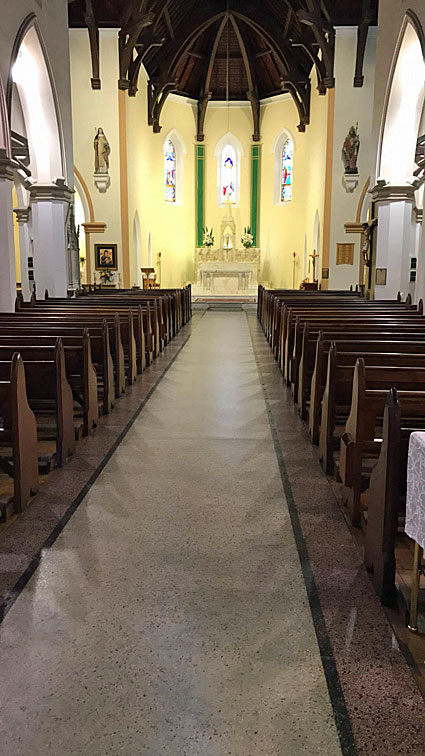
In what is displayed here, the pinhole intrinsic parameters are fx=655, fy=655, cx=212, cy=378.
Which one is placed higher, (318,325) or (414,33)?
(414,33)

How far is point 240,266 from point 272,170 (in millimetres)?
3904

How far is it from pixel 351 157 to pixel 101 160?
20.6 ft

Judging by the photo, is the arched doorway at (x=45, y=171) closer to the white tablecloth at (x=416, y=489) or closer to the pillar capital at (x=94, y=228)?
the pillar capital at (x=94, y=228)

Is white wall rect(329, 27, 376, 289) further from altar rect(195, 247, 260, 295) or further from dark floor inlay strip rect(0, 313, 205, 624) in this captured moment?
dark floor inlay strip rect(0, 313, 205, 624)

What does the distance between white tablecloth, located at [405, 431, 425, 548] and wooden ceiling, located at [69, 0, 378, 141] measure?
14986 millimetres

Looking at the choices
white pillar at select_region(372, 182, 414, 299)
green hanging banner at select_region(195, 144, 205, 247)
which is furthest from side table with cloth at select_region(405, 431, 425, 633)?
green hanging banner at select_region(195, 144, 205, 247)

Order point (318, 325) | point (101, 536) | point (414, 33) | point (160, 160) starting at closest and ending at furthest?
point (101, 536)
point (318, 325)
point (414, 33)
point (160, 160)

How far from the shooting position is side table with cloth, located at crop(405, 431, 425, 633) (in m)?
2.28

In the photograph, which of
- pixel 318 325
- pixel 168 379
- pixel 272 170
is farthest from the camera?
pixel 272 170

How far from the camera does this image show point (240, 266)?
73.8 feet

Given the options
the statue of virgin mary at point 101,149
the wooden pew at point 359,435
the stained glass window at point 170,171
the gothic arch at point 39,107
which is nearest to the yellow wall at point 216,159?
the stained glass window at point 170,171

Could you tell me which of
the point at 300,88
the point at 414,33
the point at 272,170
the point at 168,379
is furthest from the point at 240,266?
the point at 168,379

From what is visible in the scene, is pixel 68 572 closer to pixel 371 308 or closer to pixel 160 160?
pixel 371 308

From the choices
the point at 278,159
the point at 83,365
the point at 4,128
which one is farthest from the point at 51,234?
the point at 278,159
